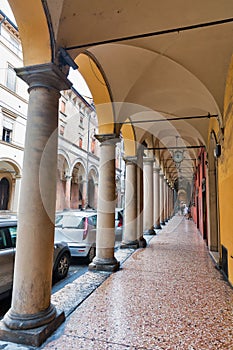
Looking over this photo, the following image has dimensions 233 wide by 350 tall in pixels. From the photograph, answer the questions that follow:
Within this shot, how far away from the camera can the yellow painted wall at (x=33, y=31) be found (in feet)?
8.75

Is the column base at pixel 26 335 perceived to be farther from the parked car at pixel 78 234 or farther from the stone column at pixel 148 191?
the stone column at pixel 148 191

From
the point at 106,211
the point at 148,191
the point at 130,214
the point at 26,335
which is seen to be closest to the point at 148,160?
the point at 148,191

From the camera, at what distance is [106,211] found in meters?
4.89

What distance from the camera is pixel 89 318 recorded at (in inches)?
110

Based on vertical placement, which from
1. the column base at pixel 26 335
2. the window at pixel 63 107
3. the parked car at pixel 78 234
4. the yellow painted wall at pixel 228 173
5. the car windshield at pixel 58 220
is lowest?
the column base at pixel 26 335

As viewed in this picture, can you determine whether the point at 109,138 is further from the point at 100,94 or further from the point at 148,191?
the point at 148,191

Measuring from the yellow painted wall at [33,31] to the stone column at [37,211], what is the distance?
15 centimetres

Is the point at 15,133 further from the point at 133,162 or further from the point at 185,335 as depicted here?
the point at 185,335

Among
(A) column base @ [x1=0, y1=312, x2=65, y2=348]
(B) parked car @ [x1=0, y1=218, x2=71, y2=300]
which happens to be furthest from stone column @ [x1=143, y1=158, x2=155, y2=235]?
(A) column base @ [x1=0, y1=312, x2=65, y2=348]

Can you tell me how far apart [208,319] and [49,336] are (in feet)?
5.71

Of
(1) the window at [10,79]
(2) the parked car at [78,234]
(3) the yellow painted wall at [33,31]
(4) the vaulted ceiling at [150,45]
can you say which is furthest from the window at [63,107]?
(3) the yellow painted wall at [33,31]

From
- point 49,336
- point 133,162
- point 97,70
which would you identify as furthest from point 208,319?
point 133,162

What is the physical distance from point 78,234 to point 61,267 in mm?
1220

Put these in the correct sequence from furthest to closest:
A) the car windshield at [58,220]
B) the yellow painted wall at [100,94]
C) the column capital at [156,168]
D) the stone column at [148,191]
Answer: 1. the column capital at [156,168]
2. the stone column at [148,191]
3. the car windshield at [58,220]
4. the yellow painted wall at [100,94]
